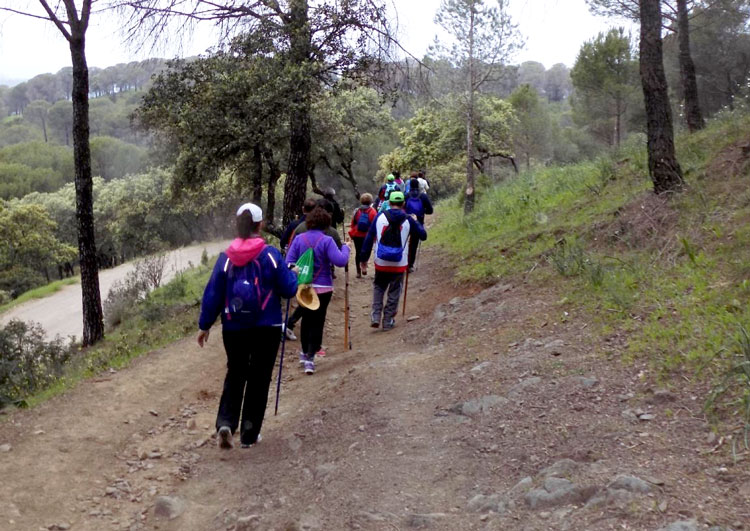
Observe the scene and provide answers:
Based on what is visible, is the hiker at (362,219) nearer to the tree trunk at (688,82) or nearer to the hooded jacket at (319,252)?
the hooded jacket at (319,252)

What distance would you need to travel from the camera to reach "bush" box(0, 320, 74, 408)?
Result: 9164mm

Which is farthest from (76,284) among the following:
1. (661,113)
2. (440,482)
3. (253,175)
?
(440,482)

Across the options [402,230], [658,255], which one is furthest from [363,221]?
[658,255]

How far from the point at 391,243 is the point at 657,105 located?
3.89m

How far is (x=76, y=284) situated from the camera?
35531 mm

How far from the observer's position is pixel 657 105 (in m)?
9.09

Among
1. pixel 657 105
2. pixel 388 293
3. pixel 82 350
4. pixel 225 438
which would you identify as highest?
pixel 657 105

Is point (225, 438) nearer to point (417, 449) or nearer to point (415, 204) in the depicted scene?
point (417, 449)

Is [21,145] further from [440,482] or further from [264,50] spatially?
[440,482]

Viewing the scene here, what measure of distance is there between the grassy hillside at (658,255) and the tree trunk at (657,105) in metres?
0.28

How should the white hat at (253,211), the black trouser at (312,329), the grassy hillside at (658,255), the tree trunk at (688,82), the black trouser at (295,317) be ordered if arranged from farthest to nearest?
the tree trunk at (688,82) < the black trouser at (295,317) < the black trouser at (312,329) < the white hat at (253,211) < the grassy hillside at (658,255)

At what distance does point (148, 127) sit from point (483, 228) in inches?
418

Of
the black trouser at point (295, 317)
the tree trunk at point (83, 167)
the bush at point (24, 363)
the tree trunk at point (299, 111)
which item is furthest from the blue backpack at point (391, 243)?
the tree trunk at point (83, 167)

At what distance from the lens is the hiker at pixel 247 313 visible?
532 cm
